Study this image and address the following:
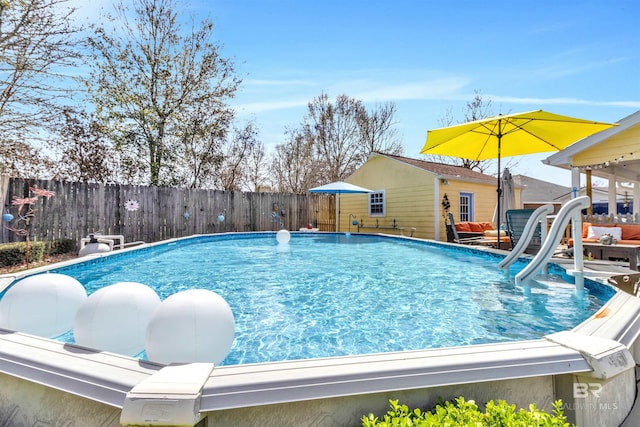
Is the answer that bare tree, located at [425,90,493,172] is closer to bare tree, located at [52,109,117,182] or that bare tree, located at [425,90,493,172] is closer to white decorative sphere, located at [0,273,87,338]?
bare tree, located at [52,109,117,182]

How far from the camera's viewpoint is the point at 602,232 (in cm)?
710

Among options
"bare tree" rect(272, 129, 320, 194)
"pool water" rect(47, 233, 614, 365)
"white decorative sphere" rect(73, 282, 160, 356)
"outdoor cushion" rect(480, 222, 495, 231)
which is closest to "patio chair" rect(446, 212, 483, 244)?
"outdoor cushion" rect(480, 222, 495, 231)

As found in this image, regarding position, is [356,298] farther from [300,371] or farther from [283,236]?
[283,236]

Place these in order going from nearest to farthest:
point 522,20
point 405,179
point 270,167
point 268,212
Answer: point 522,20 → point 405,179 → point 268,212 → point 270,167

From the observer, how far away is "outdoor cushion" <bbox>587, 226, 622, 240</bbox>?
22.7ft

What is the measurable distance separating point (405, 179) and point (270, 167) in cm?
1025

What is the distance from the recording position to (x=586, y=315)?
3.26 meters

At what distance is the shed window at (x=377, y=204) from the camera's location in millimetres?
13812

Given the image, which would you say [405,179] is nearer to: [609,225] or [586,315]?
[609,225]

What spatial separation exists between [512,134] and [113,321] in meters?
8.10

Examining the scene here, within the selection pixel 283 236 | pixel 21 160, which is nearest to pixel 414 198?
pixel 283 236

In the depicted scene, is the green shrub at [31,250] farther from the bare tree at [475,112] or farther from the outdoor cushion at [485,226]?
the bare tree at [475,112]

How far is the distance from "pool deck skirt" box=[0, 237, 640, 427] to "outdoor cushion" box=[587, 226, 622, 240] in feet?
23.4

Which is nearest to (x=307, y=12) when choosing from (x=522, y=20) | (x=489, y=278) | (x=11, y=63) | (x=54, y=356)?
(x=522, y=20)
